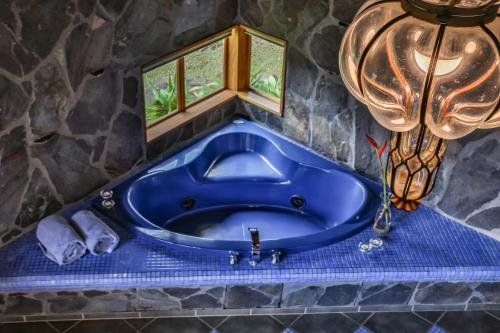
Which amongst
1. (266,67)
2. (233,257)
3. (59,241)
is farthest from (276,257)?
(266,67)

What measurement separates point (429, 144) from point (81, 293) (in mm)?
2892

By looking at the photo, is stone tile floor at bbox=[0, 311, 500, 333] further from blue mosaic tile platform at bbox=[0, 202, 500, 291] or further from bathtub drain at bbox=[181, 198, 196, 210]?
bathtub drain at bbox=[181, 198, 196, 210]

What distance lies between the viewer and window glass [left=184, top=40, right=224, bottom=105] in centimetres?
487

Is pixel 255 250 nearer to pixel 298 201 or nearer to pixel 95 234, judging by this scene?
pixel 95 234

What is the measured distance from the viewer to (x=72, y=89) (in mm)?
3854

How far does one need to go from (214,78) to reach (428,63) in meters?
3.83

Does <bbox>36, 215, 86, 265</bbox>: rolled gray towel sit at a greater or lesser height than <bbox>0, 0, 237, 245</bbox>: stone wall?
lesser

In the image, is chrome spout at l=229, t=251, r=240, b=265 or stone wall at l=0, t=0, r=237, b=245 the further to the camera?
chrome spout at l=229, t=251, r=240, b=265

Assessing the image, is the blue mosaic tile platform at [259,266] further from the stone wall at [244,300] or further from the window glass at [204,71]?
the window glass at [204,71]

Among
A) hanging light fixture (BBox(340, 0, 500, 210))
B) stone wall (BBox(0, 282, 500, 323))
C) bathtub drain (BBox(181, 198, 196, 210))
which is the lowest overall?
stone wall (BBox(0, 282, 500, 323))

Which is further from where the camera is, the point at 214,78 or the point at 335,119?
the point at 214,78

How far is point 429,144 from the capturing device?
177 centimetres

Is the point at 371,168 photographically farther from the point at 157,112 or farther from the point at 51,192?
the point at 51,192

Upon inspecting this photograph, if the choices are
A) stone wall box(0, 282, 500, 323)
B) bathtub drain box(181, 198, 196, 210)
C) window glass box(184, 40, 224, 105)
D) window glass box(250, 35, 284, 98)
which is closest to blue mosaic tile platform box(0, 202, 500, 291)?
stone wall box(0, 282, 500, 323)
